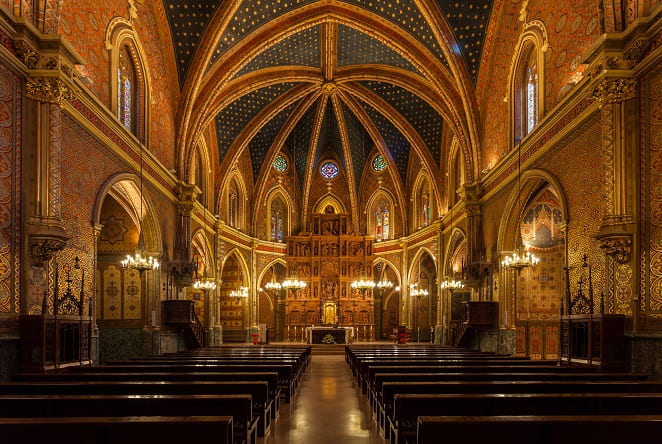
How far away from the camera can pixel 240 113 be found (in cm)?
2998

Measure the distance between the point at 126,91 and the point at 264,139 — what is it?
1594 cm

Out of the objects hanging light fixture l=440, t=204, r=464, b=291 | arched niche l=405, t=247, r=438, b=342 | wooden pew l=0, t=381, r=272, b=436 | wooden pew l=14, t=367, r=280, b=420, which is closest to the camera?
wooden pew l=0, t=381, r=272, b=436

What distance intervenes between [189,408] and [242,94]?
22497 millimetres

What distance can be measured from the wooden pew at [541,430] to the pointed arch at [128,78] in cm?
1474

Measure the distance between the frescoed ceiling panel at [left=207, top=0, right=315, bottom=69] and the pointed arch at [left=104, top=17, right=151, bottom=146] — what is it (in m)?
3.95

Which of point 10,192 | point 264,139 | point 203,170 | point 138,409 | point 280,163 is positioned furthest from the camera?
point 280,163

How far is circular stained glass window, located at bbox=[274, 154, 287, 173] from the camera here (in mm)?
37281

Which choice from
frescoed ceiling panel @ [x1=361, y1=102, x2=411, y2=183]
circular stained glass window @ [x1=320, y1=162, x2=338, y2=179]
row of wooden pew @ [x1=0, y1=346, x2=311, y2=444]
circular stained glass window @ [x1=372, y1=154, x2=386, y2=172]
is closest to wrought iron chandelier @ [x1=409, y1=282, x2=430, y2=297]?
frescoed ceiling panel @ [x1=361, y1=102, x2=411, y2=183]

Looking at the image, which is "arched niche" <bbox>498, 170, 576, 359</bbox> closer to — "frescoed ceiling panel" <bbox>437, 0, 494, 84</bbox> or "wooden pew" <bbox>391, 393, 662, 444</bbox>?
"frescoed ceiling panel" <bbox>437, 0, 494, 84</bbox>

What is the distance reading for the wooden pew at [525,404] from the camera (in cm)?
597

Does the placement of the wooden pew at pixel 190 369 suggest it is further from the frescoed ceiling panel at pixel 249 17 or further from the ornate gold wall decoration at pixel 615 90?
the frescoed ceiling panel at pixel 249 17

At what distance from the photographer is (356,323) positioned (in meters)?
35.5

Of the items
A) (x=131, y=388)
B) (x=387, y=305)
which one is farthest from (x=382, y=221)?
(x=131, y=388)

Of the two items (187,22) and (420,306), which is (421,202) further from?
(187,22)
